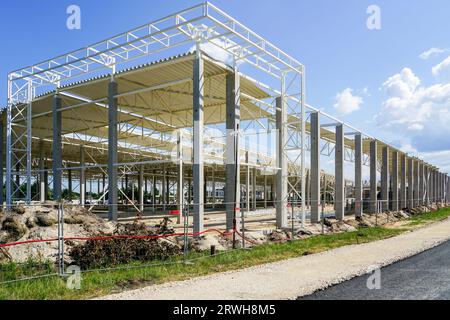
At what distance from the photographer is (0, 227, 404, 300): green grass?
873 centimetres

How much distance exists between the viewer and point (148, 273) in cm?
1072

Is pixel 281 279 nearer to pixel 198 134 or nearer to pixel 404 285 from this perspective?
pixel 404 285

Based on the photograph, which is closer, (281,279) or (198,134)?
(281,279)

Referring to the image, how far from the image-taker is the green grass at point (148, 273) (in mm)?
8727

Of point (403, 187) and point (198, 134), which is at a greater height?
point (198, 134)

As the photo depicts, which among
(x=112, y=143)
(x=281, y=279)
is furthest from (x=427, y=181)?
(x=281, y=279)

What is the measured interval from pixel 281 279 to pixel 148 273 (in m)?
3.54

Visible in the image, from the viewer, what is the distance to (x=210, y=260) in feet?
42.1

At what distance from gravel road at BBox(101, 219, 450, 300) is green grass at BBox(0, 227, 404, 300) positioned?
662 mm

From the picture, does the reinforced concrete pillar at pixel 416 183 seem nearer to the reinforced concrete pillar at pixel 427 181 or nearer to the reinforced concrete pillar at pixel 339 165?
the reinforced concrete pillar at pixel 427 181

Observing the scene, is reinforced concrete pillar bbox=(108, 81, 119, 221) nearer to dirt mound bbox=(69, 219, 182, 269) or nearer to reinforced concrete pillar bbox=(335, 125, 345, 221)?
dirt mound bbox=(69, 219, 182, 269)

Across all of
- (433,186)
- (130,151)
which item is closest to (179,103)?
(130,151)
